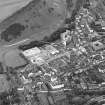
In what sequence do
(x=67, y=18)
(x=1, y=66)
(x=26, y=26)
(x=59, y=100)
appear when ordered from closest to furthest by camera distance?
(x=59, y=100) < (x=1, y=66) < (x=26, y=26) < (x=67, y=18)

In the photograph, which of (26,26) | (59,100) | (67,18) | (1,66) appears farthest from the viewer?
(67,18)

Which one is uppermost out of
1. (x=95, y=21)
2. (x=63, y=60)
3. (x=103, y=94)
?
(x=95, y=21)

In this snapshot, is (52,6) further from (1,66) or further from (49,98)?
(49,98)

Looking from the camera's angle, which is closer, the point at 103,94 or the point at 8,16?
the point at 103,94

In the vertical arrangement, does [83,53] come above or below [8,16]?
below

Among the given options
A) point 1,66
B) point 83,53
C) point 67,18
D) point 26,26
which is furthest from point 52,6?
point 1,66

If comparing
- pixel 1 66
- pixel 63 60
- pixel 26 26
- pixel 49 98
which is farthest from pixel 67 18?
pixel 49 98
